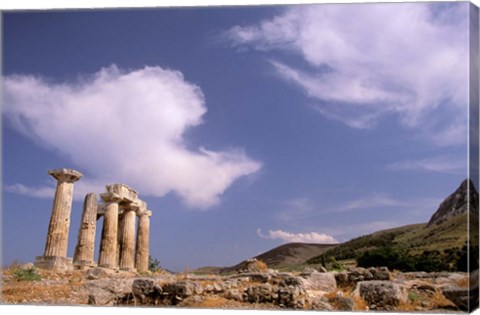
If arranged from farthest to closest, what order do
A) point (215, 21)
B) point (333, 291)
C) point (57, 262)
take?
point (57, 262) → point (215, 21) → point (333, 291)

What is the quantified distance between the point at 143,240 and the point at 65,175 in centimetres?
745

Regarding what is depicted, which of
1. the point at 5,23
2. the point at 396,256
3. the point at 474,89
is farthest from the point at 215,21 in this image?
the point at 396,256

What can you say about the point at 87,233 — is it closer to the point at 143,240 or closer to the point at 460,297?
the point at 143,240

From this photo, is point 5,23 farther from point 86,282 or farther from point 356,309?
point 356,309

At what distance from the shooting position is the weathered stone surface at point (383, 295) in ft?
37.1

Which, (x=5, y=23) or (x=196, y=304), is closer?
(x=196, y=304)

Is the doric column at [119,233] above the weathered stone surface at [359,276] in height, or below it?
above

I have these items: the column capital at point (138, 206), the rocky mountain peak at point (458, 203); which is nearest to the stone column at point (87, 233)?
the column capital at point (138, 206)

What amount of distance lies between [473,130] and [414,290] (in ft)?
10.9

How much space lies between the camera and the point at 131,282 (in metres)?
12.7

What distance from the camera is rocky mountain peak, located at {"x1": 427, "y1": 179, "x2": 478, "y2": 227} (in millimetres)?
11289

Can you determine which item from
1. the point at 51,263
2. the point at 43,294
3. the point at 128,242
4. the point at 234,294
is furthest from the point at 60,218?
Answer: the point at 234,294

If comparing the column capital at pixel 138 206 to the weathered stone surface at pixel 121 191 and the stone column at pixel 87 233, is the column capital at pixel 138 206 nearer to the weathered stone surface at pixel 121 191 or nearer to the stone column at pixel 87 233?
the weathered stone surface at pixel 121 191

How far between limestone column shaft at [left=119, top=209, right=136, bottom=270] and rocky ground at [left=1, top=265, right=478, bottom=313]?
8426mm
